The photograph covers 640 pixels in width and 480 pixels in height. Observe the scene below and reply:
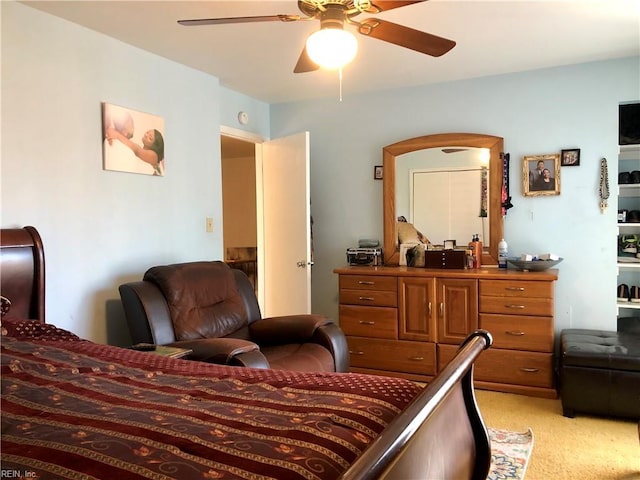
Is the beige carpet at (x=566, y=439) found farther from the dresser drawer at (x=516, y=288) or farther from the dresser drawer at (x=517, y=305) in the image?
the dresser drawer at (x=516, y=288)

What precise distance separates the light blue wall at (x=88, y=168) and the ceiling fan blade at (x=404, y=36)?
1.66 m

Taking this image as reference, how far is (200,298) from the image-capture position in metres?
2.97

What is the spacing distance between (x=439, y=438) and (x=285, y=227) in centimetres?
316

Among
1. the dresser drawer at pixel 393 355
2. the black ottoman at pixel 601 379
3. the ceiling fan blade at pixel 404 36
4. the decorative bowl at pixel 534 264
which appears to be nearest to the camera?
the ceiling fan blade at pixel 404 36

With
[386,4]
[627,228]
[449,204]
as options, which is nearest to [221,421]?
[386,4]

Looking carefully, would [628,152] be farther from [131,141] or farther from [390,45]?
[131,141]

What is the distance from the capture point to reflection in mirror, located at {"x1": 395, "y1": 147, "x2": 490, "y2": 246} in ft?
13.1

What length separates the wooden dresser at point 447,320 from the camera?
11.2ft

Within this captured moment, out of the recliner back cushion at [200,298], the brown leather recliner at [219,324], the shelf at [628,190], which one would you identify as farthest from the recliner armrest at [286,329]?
the shelf at [628,190]

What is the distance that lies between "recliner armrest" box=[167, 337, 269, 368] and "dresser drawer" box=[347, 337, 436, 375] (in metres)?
1.72

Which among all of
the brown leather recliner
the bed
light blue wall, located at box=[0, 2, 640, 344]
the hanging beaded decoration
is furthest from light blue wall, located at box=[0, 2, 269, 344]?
the hanging beaded decoration

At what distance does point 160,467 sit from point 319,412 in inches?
15.6

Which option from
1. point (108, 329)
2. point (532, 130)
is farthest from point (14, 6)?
point (532, 130)

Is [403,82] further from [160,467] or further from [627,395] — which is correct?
[160,467]
